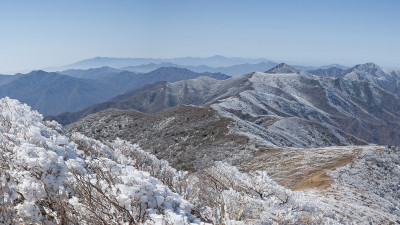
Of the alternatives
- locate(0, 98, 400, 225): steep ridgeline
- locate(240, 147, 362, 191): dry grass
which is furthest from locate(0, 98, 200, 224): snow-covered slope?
locate(240, 147, 362, 191): dry grass

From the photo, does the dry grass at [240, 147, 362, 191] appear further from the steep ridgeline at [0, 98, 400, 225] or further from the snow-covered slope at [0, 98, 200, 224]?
the snow-covered slope at [0, 98, 200, 224]

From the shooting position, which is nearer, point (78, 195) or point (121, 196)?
point (121, 196)

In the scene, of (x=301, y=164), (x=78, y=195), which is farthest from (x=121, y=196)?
(x=301, y=164)

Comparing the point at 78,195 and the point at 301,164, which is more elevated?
the point at 78,195

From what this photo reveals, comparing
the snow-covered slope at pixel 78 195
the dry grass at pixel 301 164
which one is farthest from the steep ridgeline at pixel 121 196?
the dry grass at pixel 301 164

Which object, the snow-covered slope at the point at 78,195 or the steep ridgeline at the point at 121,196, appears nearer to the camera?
the snow-covered slope at the point at 78,195

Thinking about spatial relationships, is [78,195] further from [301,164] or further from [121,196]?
[301,164]

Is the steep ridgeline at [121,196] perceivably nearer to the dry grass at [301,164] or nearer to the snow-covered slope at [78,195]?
the snow-covered slope at [78,195]

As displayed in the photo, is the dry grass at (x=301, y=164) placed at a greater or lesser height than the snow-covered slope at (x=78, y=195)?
lesser

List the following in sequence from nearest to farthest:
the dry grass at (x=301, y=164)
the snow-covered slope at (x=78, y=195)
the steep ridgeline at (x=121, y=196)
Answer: the snow-covered slope at (x=78, y=195), the steep ridgeline at (x=121, y=196), the dry grass at (x=301, y=164)

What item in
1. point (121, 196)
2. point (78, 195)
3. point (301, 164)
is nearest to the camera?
point (121, 196)

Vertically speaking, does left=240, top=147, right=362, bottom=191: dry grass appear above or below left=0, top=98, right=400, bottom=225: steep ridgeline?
below
